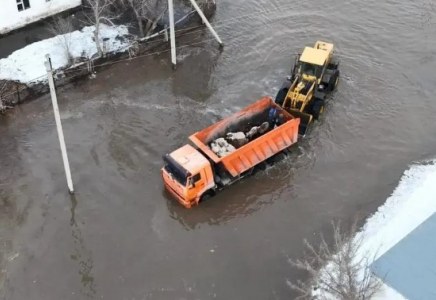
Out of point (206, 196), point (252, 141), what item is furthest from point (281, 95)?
point (206, 196)

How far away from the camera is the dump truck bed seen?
2088cm

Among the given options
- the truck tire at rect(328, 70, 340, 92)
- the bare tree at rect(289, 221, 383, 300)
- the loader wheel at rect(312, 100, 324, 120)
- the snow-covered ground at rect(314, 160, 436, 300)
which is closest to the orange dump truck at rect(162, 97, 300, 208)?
the loader wheel at rect(312, 100, 324, 120)

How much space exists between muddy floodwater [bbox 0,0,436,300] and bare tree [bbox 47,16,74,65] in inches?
77.5

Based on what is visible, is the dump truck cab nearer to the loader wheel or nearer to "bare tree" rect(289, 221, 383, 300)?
"bare tree" rect(289, 221, 383, 300)

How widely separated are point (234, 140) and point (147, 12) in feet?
39.4

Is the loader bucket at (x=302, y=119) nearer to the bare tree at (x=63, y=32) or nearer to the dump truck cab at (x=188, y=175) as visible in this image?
the dump truck cab at (x=188, y=175)

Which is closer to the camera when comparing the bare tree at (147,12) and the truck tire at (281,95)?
the truck tire at (281,95)

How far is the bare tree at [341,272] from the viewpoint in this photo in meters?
15.5

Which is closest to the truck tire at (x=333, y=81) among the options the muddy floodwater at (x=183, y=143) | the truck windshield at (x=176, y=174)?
the muddy floodwater at (x=183, y=143)

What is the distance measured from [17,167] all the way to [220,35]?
1373cm

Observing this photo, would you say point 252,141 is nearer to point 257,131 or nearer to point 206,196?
point 257,131

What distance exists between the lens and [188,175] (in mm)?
19812

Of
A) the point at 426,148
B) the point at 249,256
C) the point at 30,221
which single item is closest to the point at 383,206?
the point at 426,148

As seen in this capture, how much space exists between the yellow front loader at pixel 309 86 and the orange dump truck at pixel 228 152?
48.3 inches
